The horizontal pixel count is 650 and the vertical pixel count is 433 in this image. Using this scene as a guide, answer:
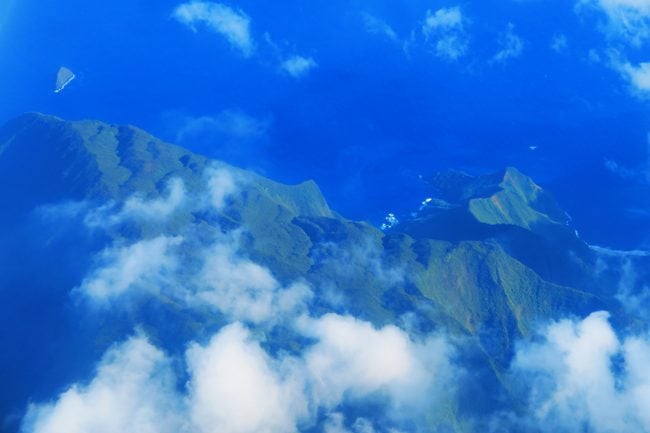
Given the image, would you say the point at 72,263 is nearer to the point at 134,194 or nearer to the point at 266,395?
the point at 134,194

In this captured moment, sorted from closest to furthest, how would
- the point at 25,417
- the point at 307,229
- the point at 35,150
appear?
the point at 25,417 → the point at 307,229 → the point at 35,150

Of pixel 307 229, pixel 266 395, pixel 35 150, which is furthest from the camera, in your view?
pixel 35 150

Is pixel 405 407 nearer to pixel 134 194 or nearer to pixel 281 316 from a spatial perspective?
Answer: pixel 281 316

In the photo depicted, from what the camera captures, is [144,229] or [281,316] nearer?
[281,316]

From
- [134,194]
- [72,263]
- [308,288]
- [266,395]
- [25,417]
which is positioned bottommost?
[25,417]

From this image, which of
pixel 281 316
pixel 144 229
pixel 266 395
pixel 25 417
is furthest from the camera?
pixel 144 229

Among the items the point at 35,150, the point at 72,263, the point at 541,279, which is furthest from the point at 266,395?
the point at 35,150

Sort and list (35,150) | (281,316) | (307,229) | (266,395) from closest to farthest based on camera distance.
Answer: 1. (266,395)
2. (281,316)
3. (307,229)
4. (35,150)

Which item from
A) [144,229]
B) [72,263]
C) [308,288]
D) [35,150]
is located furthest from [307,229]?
[35,150]

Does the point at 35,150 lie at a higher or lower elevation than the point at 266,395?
higher
